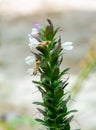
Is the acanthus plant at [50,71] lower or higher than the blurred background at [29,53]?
lower

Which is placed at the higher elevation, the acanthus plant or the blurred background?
the blurred background

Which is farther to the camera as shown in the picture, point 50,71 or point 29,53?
point 29,53

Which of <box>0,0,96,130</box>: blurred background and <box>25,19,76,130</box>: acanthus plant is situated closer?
<box>25,19,76,130</box>: acanthus plant

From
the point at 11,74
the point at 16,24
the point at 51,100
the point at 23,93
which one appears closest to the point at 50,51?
the point at 51,100

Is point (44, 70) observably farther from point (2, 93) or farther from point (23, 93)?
point (23, 93)

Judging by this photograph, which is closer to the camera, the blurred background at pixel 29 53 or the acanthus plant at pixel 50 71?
the acanthus plant at pixel 50 71
